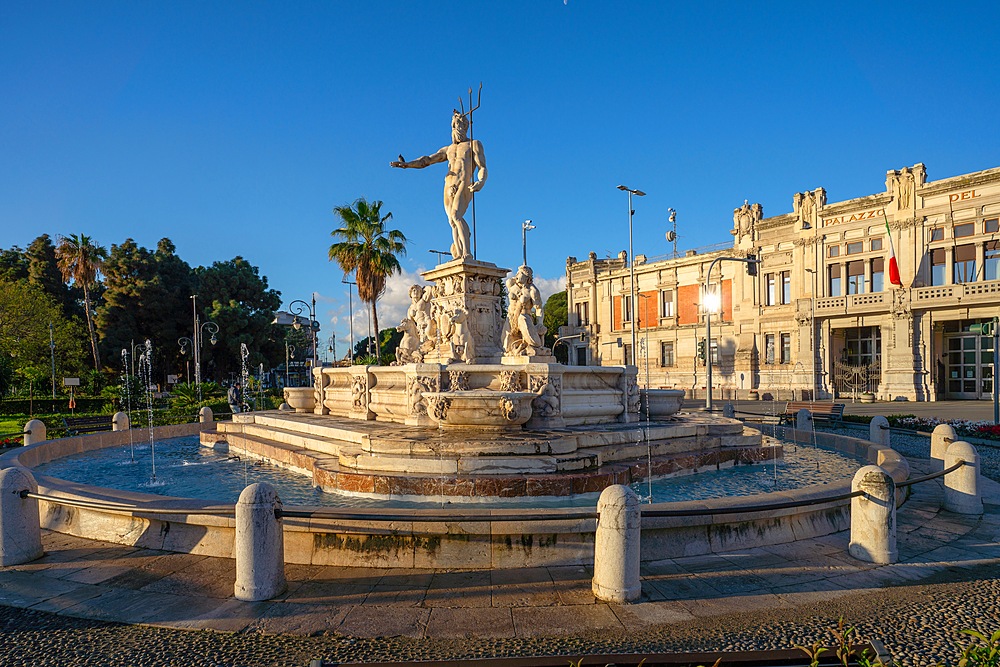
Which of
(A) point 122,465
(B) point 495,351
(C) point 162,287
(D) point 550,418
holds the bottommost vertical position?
(A) point 122,465

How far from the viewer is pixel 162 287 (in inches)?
1918

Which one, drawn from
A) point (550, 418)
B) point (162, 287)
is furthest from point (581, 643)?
point (162, 287)

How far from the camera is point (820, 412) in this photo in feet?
66.8

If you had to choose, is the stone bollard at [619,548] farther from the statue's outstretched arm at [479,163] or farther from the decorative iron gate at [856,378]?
the decorative iron gate at [856,378]

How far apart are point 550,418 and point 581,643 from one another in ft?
19.7

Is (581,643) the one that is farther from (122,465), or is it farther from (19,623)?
(122,465)

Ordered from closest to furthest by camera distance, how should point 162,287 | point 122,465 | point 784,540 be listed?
point 784,540 → point 122,465 → point 162,287

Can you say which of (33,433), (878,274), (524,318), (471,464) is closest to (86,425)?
(33,433)

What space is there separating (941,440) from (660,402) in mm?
5237

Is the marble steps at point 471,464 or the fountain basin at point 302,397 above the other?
the fountain basin at point 302,397

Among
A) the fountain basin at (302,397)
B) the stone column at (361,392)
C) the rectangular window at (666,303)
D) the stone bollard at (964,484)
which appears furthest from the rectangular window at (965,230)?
the fountain basin at (302,397)

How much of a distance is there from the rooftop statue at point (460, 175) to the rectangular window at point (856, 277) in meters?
31.9

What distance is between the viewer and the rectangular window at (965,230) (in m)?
30.7

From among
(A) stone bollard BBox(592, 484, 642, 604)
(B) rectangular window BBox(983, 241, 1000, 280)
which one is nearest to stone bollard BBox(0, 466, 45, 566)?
(A) stone bollard BBox(592, 484, 642, 604)
